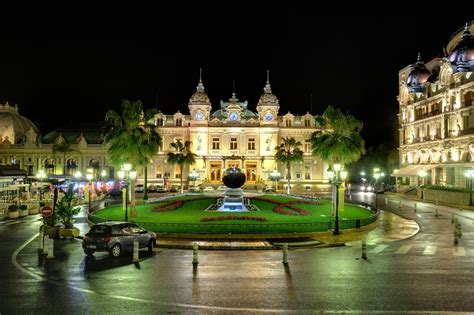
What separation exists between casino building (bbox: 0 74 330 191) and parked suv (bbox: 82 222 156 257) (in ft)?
249

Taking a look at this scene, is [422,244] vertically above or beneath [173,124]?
beneath

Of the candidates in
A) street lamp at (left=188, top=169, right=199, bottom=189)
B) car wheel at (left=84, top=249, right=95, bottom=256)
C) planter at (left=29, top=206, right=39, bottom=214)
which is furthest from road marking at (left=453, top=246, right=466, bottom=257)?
street lamp at (left=188, top=169, right=199, bottom=189)

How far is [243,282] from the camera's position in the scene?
17.9 m

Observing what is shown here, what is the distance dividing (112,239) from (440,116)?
64.9 metres

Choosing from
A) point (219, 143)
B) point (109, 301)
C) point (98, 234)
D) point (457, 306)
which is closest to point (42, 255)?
point (98, 234)

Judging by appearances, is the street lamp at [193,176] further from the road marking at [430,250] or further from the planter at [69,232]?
the road marking at [430,250]

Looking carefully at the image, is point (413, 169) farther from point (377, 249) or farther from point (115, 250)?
point (115, 250)

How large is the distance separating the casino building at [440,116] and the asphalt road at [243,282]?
46.6m

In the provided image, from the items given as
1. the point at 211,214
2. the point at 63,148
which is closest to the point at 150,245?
the point at 211,214

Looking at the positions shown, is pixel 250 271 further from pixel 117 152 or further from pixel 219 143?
pixel 219 143

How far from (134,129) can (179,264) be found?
22392mm

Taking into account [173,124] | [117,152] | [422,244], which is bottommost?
[422,244]

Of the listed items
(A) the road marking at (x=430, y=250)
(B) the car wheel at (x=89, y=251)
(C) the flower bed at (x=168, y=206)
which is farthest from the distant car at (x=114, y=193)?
(A) the road marking at (x=430, y=250)

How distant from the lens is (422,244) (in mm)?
28453
